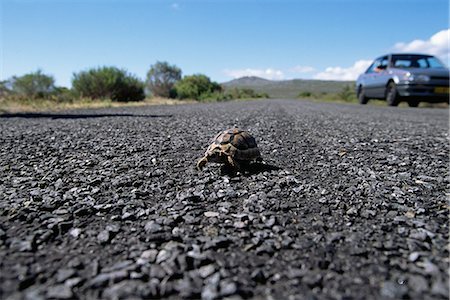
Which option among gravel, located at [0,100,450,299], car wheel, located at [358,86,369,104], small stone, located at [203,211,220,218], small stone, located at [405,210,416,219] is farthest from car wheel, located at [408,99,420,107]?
small stone, located at [203,211,220,218]

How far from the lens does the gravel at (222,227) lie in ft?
4.53

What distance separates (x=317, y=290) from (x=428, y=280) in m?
0.45

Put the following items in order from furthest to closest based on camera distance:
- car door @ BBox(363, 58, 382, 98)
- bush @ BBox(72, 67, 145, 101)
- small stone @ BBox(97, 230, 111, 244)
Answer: bush @ BBox(72, 67, 145, 101), car door @ BBox(363, 58, 382, 98), small stone @ BBox(97, 230, 111, 244)

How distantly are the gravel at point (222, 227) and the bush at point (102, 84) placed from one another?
20691 millimetres

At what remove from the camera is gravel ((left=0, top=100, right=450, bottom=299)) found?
1.38 m

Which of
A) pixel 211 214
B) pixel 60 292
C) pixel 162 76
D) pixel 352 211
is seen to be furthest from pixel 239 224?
pixel 162 76

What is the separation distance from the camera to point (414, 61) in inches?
532

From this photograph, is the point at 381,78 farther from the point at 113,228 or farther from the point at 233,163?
the point at 113,228

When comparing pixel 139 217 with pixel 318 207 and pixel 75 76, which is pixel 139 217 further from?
pixel 75 76

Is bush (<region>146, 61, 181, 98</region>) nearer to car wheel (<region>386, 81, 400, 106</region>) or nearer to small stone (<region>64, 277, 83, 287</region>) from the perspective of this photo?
car wheel (<region>386, 81, 400, 106</region>)

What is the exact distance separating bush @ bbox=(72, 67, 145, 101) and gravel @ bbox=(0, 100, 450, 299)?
2069cm

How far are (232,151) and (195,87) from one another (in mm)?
46795

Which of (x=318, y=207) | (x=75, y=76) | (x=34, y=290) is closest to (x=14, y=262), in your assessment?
(x=34, y=290)

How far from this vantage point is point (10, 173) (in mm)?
3178
